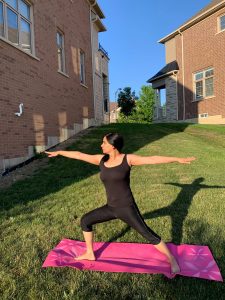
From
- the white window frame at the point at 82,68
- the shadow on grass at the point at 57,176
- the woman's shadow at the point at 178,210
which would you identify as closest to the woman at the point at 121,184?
the woman's shadow at the point at 178,210

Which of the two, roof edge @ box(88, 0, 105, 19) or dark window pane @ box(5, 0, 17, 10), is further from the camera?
roof edge @ box(88, 0, 105, 19)

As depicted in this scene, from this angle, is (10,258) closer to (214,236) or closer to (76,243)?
(76,243)

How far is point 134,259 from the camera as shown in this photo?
4633 mm

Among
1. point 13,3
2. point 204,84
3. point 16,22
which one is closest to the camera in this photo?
point 13,3

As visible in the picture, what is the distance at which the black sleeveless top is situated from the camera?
4363mm

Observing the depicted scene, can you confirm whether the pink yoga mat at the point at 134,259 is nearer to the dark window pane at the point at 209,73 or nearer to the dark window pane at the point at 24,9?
the dark window pane at the point at 24,9

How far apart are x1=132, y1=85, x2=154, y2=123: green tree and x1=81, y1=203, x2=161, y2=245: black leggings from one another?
136 ft

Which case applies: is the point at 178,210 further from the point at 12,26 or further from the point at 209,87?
the point at 209,87

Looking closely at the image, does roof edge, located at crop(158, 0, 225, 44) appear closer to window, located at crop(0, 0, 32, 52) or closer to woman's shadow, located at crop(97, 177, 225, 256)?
window, located at crop(0, 0, 32, 52)

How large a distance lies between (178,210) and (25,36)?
8.39 meters

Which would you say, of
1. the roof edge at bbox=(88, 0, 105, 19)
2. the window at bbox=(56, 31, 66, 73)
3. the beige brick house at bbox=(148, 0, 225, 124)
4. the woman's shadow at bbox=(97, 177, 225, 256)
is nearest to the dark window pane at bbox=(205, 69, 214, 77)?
the beige brick house at bbox=(148, 0, 225, 124)

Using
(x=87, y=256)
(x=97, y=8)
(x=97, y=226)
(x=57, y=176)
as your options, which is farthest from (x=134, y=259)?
(x=97, y=8)

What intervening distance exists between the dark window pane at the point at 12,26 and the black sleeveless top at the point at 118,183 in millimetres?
7895

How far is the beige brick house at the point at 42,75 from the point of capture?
10.4 meters
